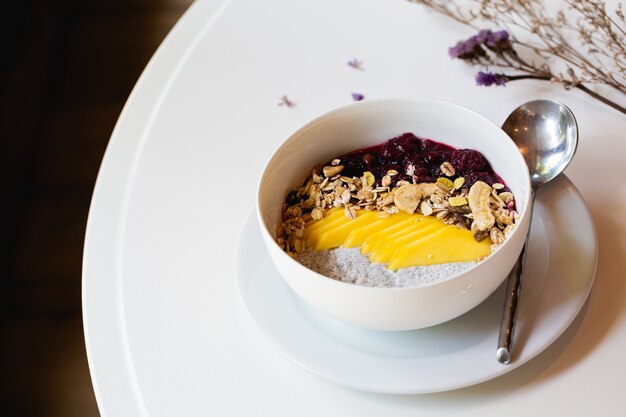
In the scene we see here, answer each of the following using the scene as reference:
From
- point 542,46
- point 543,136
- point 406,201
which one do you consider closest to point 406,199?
point 406,201

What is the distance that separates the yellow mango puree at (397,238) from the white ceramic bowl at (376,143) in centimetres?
4

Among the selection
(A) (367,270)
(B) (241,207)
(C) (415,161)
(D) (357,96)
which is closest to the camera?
(A) (367,270)

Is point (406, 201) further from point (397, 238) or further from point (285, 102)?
point (285, 102)

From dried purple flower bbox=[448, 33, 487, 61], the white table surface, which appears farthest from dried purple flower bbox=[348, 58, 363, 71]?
dried purple flower bbox=[448, 33, 487, 61]

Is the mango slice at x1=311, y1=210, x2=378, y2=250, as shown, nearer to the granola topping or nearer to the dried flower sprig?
the granola topping

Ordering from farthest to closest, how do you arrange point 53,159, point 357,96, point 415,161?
point 53,159
point 357,96
point 415,161

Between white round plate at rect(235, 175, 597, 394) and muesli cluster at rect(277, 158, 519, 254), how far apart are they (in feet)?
0.20

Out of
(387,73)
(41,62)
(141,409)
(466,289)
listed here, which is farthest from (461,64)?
(41,62)

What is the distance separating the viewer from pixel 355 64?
1088 millimetres

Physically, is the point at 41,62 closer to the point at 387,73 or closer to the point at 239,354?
the point at 387,73

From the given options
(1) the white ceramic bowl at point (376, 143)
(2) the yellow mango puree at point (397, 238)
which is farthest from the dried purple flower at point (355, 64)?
(2) the yellow mango puree at point (397, 238)

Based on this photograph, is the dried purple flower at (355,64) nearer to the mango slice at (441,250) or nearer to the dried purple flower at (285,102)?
the dried purple flower at (285,102)

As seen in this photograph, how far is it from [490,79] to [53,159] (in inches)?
46.1

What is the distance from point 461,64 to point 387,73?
0.10 m
